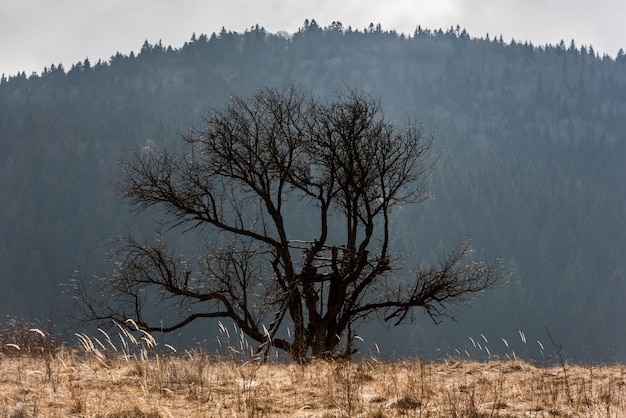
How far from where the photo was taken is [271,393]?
23.9 feet

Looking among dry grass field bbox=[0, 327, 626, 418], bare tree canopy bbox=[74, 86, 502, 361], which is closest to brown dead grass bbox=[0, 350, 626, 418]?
dry grass field bbox=[0, 327, 626, 418]

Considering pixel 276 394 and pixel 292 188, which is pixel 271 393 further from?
pixel 292 188

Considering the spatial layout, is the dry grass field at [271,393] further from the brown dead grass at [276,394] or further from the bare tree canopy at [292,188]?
the bare tree canopy at [292,188]

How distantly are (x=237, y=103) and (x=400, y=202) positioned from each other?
4.11m

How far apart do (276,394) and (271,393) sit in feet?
0.25

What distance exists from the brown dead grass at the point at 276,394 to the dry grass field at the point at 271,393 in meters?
0.01

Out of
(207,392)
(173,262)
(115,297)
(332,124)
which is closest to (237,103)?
(332,124)

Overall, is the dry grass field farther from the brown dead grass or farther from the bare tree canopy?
the bare tree canopy

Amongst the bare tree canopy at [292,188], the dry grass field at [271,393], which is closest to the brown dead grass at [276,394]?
the dry grass field at [271,393]

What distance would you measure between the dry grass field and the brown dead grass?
11 mm

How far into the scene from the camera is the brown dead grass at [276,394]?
19.8ft

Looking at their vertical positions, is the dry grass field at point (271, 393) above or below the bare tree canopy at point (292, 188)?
below

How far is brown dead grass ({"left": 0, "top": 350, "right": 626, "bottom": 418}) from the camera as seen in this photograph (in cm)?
604

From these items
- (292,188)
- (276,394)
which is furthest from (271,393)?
(292,188)
